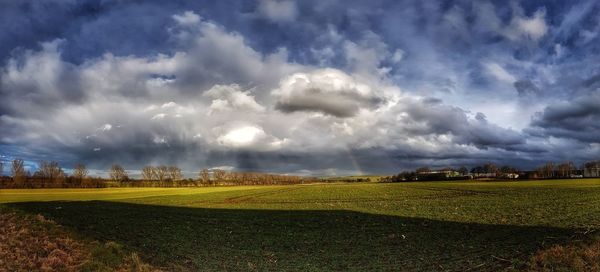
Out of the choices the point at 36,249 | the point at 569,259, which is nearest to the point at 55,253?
the point at 36,249

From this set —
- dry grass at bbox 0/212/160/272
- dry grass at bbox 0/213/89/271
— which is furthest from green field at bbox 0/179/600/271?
dry grass at bbox 0/213/89/271

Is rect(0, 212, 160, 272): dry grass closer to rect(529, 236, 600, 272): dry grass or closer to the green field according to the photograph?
the green field

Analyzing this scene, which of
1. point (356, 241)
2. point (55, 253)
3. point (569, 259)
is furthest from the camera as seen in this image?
point (356, 241)

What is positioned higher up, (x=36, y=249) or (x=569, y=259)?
(x=569, y=259)

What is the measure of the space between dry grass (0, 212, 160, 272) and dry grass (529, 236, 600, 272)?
1458 centimetres

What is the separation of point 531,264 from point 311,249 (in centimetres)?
1062

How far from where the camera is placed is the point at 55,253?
17969 mm

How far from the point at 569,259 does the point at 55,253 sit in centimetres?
2060

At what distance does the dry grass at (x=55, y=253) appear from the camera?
16.4 metres

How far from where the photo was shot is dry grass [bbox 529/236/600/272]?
13.4 m

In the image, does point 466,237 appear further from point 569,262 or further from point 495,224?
point 569,262

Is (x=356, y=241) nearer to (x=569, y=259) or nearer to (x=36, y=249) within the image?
(x=569, y=259)

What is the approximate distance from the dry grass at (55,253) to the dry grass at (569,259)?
47.8 ft

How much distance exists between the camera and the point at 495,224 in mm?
28656
